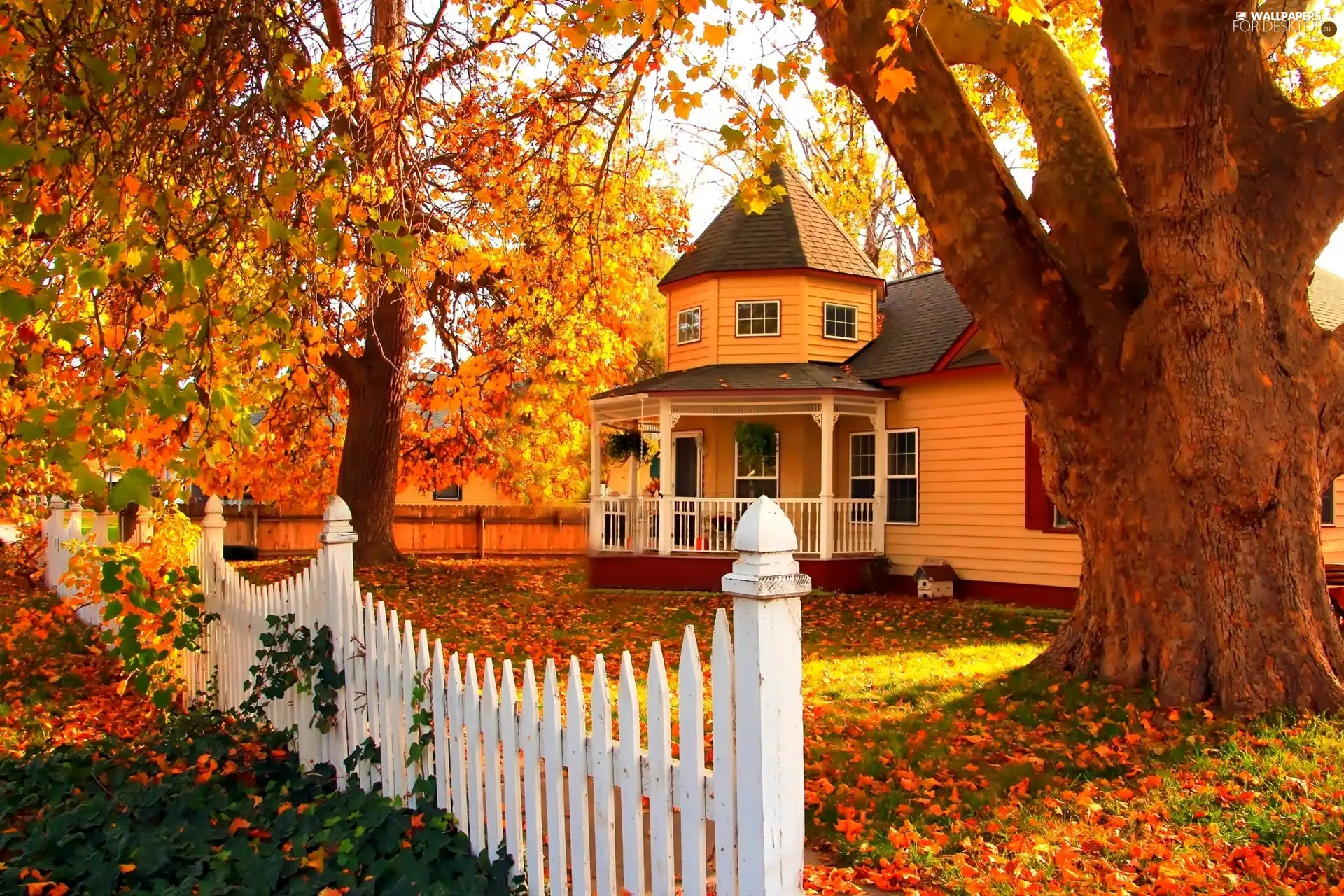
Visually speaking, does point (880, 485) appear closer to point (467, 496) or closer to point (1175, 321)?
point (1175, 321)

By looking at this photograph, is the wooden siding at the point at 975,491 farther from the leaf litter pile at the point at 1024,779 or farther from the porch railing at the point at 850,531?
the leaf litter pile at the point at 1024,779

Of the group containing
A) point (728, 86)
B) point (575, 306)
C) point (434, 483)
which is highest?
point (728, 86)

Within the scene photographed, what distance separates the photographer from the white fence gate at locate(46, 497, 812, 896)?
2.52m

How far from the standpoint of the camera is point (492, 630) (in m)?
11.5

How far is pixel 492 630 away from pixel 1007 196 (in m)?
7.41

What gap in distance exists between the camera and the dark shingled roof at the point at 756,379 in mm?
16344

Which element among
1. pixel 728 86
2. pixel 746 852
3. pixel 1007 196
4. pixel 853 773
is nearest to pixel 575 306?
pixel 728 86

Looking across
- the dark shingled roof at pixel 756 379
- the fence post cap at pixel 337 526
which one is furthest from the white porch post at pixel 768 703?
the dark shingled roof at pixel 756 379

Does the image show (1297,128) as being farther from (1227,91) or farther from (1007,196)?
(1007,196)

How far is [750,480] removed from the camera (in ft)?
61.5

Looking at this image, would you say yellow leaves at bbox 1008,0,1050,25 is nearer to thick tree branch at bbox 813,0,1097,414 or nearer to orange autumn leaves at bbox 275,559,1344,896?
thick tree branch at bbox 813,0,1097,414

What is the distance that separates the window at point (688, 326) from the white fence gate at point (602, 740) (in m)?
14.0

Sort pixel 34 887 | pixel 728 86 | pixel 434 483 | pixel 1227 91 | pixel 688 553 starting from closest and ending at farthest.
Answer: pixel 34 887, pixel 1227 91, pixel 728 86, pixel 688 553, pixel 434 483

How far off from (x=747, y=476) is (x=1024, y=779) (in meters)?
13.3
